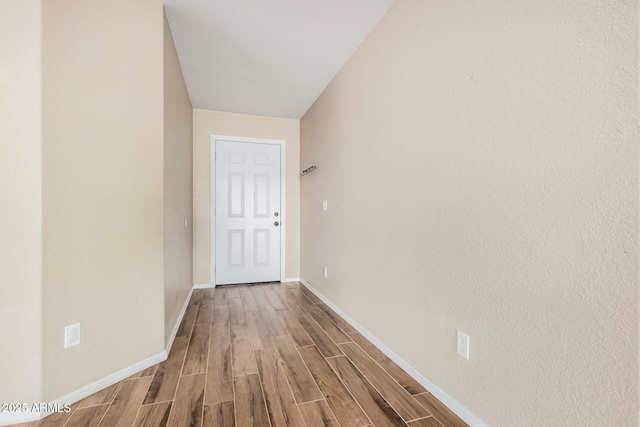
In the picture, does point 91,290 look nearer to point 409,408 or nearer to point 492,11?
point 409,408

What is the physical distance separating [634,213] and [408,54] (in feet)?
4.52

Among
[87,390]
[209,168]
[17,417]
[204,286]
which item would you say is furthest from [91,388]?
[209,168]

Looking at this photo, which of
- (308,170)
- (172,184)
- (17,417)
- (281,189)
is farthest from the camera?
(281,189)

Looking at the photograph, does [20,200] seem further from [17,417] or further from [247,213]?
[247,213]

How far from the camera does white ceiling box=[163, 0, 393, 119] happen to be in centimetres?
188

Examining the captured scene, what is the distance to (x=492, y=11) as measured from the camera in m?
1.17

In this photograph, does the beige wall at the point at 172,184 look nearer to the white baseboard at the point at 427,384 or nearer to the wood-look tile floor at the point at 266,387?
the wood-look tile floor at the point at 266,387

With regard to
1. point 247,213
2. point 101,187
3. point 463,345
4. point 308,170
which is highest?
point 308,170

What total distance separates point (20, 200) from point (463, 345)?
2178 millimetres

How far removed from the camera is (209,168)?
145 inches

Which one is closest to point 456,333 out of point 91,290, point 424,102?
point 424,102

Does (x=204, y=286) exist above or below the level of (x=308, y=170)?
below

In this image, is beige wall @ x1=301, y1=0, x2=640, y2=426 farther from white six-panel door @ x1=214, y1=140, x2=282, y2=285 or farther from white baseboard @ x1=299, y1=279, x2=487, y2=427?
white six-panel door @ x1=214, y1=140, x2=282, y2=285

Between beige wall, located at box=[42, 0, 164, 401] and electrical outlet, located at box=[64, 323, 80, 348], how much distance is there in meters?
0.02
